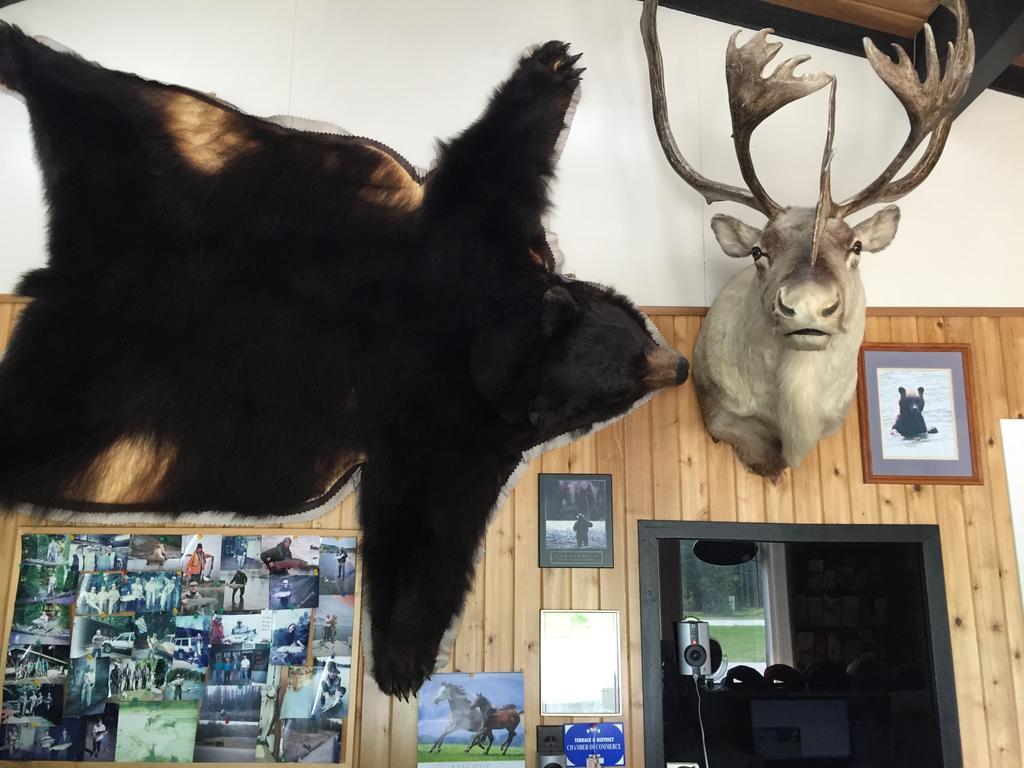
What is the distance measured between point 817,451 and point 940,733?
0.61 m

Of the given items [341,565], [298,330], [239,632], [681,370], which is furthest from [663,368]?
[239,632]

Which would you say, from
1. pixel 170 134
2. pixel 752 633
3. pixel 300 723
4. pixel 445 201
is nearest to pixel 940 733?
pixel 752 633

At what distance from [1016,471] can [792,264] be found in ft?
2.59

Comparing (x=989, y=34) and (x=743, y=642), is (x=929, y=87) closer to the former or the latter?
(x=989, y=34)

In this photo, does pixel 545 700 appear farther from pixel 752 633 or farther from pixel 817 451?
pixel 817 451

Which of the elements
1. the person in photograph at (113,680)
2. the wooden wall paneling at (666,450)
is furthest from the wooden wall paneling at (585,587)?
the person in photograph at (113,680)

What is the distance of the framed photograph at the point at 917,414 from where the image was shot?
1808 mm

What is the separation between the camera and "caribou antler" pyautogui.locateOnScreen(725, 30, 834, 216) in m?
1.58

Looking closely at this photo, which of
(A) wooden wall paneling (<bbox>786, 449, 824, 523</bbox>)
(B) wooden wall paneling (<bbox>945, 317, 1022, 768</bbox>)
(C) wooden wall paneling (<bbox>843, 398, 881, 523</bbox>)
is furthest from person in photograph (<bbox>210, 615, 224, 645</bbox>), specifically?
(B) wooden wall paneling (<bbox>945, 317, 1022, 768</bbox>)

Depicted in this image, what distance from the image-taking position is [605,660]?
1.70m

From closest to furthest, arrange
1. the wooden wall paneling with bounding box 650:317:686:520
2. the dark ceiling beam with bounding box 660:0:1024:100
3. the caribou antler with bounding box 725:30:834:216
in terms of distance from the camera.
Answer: the caribou antler with bounding box 725:30:834:216
the wooden wall paneling with bounding box 650:317:686:520
the dark ceiling beam with bounding box 660:0:1024:100

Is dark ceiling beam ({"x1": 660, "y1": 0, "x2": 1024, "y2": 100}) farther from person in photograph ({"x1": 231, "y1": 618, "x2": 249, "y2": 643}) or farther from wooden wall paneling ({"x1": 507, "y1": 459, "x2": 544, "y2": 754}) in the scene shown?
person in photograph ({"x1": 231, "y1": 618, "x2": 249, "y2": 643})

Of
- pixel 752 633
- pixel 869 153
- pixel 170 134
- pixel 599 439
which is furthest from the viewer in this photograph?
pixel 869 153

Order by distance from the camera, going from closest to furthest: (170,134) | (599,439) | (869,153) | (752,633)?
1. (170,134)
2. (752,633)
3. (599,439)
4. (869,153)
